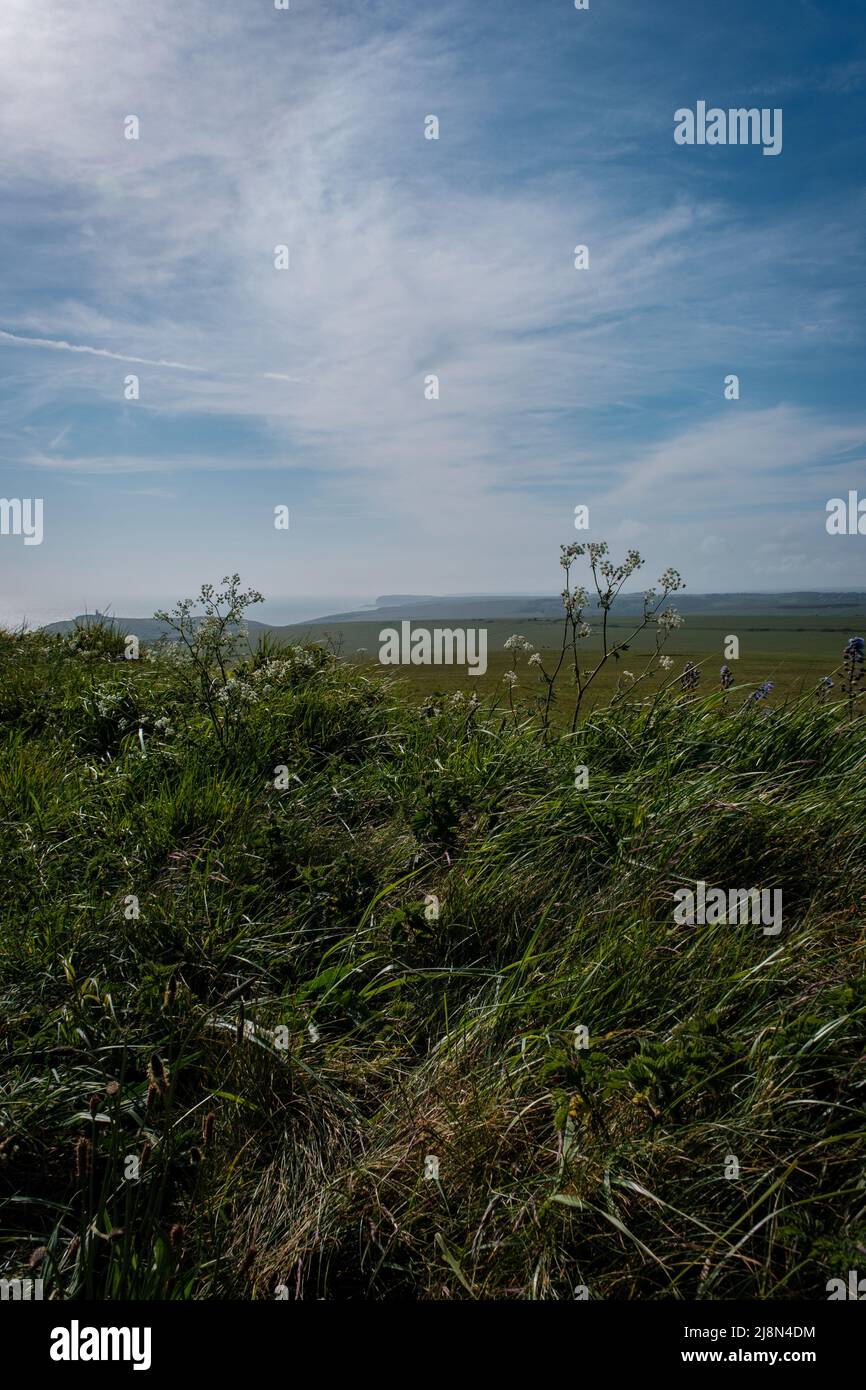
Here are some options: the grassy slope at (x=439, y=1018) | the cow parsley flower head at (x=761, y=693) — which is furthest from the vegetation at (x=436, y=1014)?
the cow parsley flower head at (x=761, y=693)

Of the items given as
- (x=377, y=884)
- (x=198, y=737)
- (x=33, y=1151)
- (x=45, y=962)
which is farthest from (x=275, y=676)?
(x=33, y=1151)

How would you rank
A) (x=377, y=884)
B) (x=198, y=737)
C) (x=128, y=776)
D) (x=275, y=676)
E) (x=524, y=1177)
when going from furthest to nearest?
1. (x=275, y=676)
2. (x=198, y=737)
3. (x=128, y=776)
4. (x=377, y=884)
5. (x=524, y=1177)

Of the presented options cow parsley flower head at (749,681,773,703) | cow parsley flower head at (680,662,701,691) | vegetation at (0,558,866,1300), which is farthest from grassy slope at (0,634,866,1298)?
cow parsley flower head at (680,662,701,691)

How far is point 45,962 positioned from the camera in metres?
3.41

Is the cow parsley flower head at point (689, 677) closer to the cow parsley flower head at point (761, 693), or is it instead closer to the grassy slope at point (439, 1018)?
the cow parsley flower head at point (761, 693)

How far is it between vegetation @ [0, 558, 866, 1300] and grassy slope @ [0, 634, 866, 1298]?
1 cm

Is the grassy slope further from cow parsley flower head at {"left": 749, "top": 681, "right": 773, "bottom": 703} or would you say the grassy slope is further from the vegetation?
cow parsley flower head at {"left": 749, "top": 681, "right": 773, "bottom": 703}

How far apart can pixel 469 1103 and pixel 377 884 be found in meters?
1.57

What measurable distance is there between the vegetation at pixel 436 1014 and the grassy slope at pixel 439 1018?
0.01 metres

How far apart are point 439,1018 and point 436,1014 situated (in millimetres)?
22

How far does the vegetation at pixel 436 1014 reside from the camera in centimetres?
225

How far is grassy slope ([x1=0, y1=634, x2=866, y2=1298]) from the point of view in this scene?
225 cm
